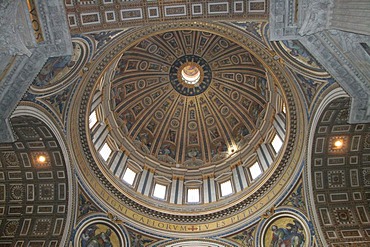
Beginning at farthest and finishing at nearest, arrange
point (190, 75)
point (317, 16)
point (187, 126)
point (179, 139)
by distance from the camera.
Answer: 1. point (190, 75)
2. point (187, 126)
3. point (179, 139)
4. point (317, 16)

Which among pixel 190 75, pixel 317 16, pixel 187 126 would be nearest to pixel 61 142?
pixel 317 16

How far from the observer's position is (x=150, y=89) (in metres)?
26.3

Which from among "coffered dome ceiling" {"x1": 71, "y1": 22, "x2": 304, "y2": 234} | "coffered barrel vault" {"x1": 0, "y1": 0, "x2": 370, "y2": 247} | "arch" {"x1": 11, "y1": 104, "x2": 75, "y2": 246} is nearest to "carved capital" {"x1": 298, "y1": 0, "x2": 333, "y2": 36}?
"coffered barrel vault" {"x1": 0, "y1": 0, "x2": 370, "y2": 247}

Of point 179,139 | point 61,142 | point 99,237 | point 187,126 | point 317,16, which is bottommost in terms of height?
point 99,237

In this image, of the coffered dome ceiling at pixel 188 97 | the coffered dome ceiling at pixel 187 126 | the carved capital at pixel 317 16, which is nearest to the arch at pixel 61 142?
the coffered dome ceiling at pixel 187 126

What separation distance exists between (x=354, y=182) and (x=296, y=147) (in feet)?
9.11

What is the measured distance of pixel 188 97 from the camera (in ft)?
88.8

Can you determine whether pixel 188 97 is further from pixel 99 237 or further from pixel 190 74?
pixel 99 237

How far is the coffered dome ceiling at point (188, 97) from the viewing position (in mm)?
23781

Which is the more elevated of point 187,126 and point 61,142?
point 187,126

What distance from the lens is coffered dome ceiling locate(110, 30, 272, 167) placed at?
23.8m

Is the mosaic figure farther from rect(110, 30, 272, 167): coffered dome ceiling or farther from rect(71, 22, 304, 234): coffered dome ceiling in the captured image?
rect(110, 30, 272, 167): coffered dome ceiling

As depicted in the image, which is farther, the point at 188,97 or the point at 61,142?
the point at 188,97

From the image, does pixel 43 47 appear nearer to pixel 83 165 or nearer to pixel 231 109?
pixel 83 165
